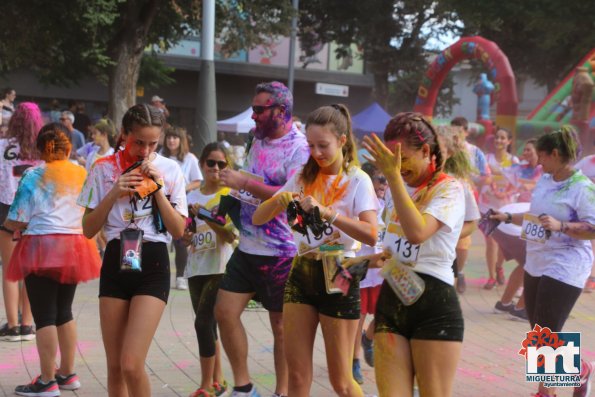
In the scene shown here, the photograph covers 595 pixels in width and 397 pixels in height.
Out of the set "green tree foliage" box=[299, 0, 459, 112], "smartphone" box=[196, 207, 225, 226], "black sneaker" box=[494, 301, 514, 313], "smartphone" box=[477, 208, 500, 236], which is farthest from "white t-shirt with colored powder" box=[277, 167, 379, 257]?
"green tree foliage" box=[299, 0, 459, 112]

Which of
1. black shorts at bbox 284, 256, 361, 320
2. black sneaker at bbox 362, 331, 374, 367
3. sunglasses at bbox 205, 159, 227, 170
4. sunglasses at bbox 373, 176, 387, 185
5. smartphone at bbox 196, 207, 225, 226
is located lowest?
black sneaker at bbox 362, 331, 374, 367

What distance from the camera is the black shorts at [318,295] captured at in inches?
185

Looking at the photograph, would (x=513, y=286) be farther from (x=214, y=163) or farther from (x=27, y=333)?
(x=27, y=333)

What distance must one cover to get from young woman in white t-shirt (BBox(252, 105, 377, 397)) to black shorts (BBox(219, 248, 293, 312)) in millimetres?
709

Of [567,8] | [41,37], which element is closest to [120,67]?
[41,37]

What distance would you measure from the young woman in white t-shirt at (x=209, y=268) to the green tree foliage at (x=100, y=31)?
43.2ft

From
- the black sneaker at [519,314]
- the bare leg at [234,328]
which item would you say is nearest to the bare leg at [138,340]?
the bare leg at [234,328]

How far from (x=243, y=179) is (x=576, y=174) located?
97.1 inches

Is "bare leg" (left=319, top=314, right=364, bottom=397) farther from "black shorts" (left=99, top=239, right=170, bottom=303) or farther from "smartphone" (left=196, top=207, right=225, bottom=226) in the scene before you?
"smartphone" (left=196, top=207, right=225, bottom=226)

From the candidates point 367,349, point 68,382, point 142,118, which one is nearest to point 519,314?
point 367,349

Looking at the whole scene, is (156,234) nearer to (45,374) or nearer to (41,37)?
(45,374)

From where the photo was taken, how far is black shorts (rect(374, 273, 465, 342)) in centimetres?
405

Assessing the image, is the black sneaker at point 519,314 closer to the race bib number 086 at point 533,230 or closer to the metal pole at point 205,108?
the race bib number 086 at point 533,230

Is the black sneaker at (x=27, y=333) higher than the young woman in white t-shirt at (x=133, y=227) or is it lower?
lower
